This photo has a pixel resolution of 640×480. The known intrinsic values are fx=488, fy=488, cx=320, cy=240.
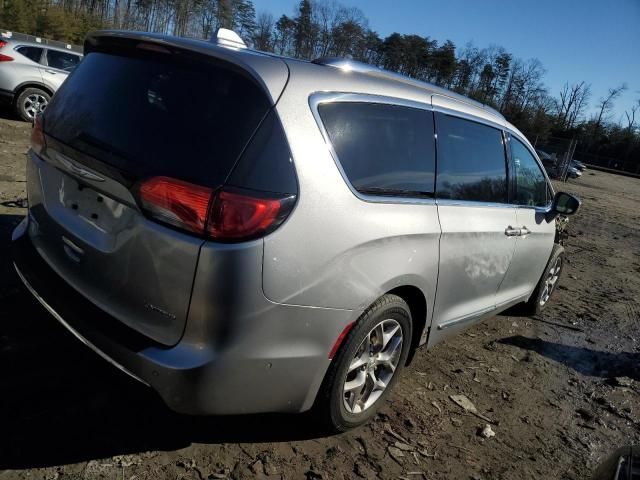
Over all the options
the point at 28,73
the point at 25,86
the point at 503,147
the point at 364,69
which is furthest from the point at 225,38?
the point at 25,86

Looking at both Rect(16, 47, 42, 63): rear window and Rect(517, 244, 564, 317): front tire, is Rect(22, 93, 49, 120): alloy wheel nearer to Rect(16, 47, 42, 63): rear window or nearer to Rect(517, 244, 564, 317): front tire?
Rect(16, 47, 42, 63): rear window

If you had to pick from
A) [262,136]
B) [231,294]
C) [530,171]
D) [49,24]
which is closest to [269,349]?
[231,294]

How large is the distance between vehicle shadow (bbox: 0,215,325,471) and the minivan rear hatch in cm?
48

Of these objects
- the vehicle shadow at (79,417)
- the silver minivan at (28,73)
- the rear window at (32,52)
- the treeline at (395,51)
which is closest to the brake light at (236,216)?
the vehicle shadow at (79,417)

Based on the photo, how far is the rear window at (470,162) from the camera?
294cm

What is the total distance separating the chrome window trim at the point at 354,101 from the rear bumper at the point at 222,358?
57 cm

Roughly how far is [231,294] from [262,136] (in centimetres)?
63

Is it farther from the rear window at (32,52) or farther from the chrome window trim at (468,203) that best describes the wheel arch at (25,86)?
the chrome window trim at (468,203)

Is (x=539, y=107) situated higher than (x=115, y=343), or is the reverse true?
(x=539, y=107)

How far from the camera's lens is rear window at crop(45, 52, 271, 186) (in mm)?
1912

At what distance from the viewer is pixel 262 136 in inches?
75.5

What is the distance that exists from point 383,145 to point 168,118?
1052mm

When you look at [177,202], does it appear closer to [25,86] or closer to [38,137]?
[38,137]

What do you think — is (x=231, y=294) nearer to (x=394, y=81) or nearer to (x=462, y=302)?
(x=394, y=81)
